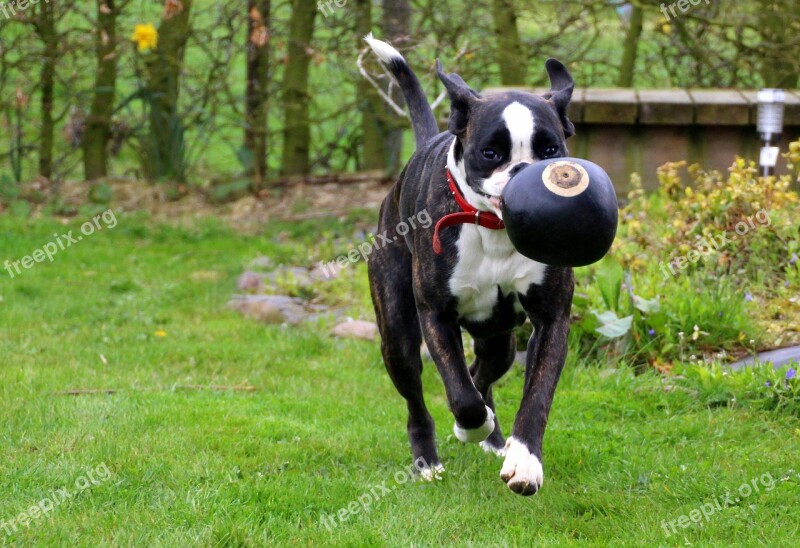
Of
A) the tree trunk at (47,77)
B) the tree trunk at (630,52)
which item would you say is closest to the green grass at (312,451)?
the tree trunk at (47,77)

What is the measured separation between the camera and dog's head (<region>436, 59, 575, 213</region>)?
11.3ft

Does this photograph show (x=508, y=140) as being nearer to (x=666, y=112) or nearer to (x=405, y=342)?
(x=405, y=342)

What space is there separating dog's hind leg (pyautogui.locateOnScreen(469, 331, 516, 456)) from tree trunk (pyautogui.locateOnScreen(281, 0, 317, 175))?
6050 mm

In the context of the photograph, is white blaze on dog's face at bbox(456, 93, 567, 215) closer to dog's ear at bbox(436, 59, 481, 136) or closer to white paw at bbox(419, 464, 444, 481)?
dog's ear at bbox(436, 59, 481, 136)

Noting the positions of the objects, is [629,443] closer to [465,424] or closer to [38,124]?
[465,424]

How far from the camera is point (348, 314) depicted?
278 inches

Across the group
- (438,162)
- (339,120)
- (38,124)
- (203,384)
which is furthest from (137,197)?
(438,162)

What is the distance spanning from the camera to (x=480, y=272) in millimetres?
3787

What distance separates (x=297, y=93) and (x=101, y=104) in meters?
2.20

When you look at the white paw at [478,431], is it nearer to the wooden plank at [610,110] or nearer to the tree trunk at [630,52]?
the wooden plank at [610,110]

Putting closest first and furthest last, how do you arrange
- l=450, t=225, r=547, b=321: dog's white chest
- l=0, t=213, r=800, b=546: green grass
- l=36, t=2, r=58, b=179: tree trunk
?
l=0, t=213, r=800, b=546: green grass, l=450, t=225, r=547, b=321: dog's white chest, l=36, t=2, r=58, b=179: tree trunk

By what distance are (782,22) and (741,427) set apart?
6124mm

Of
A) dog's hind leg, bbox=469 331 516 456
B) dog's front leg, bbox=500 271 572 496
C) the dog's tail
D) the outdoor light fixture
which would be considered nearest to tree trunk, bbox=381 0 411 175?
the outdoor light fixture

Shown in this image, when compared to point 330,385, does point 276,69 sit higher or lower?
higher
